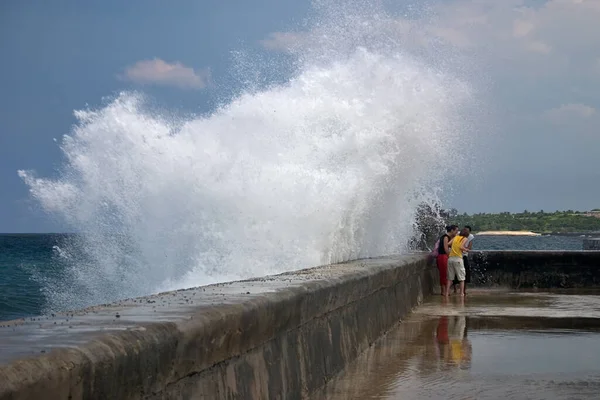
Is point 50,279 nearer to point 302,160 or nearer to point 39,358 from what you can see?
point 302,160

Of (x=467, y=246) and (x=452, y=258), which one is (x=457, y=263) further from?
(x=467, y=246)

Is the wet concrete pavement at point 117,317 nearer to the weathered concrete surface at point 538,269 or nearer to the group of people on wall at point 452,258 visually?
the group of people on wall at point 452,258

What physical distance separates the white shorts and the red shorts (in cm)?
10

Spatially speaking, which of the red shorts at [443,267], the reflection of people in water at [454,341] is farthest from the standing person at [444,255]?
the reflection of people in water at [454,341]

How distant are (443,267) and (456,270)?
0.32 m

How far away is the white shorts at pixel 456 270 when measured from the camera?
51.0 feet

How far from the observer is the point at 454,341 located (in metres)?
9.29

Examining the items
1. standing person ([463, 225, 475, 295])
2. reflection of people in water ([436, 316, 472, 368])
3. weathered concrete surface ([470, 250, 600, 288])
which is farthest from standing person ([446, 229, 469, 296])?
reflection of people in water ([436, 316, 472, 368])

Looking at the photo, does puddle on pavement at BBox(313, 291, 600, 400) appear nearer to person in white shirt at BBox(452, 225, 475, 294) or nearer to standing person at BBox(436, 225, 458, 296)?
standing person at BBox(436, 225, 458, 296)

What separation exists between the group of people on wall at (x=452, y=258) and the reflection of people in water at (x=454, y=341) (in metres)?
3.85

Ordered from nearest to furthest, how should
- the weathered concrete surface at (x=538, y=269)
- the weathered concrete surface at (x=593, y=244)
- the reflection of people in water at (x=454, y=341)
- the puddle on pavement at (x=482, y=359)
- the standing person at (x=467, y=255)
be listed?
the puddle on pavement at (x=482, y=359), the reflection of people in water at (x=454, y=341), the standing person at (x=467, y=255), the weathered concrete surface at (x=538, y=269), the weathered concrete surface at (x=593, y=244)

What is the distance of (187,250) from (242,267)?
3.06m

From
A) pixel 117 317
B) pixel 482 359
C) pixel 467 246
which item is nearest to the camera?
pixel 117 317

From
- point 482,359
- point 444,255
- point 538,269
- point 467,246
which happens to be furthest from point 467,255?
point 482,359
